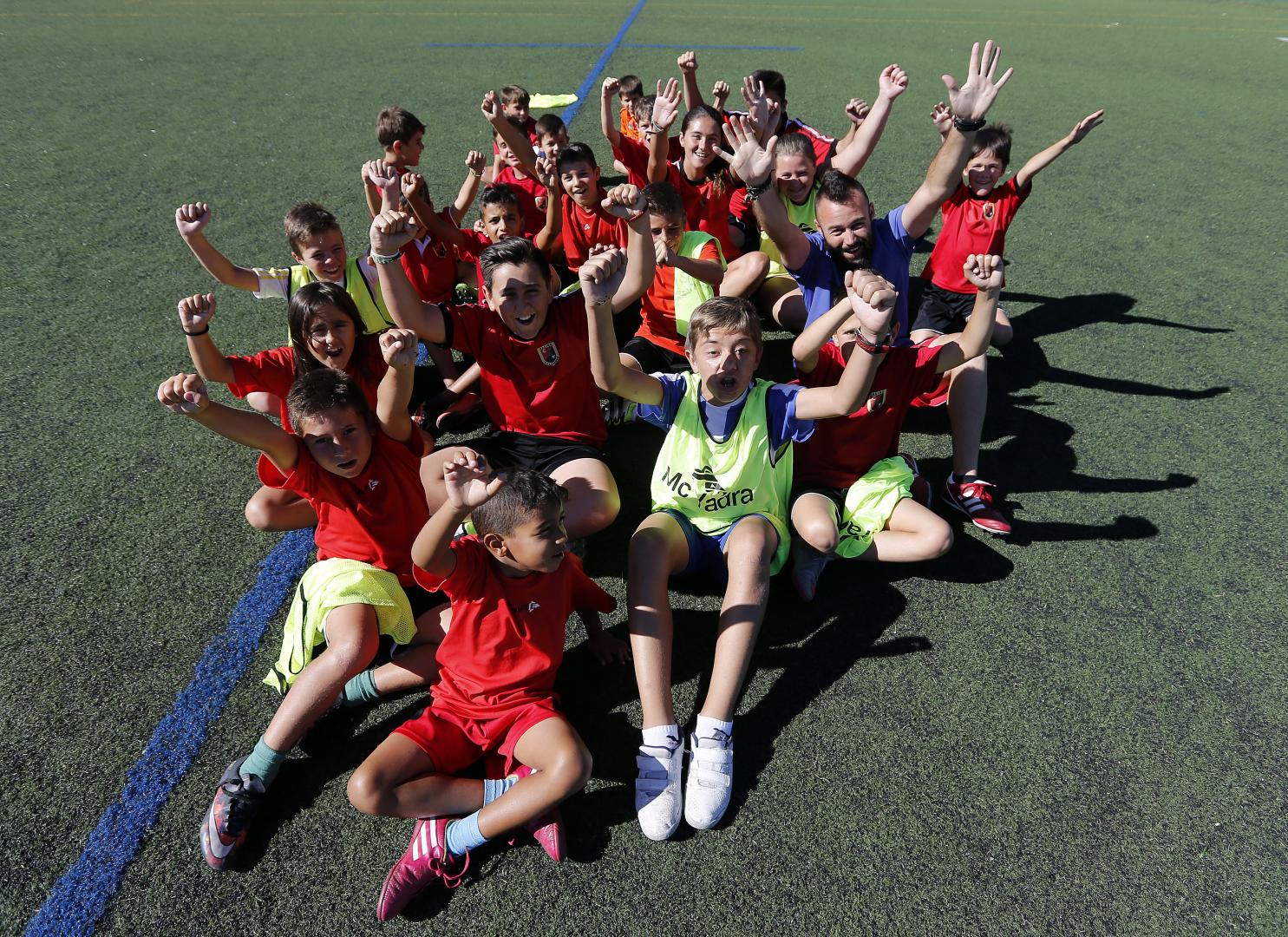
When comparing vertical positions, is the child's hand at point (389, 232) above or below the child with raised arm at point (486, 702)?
above

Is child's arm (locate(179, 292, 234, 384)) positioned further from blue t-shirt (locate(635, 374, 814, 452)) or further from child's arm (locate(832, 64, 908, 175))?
child's arm (locate(832, 64, 908, 175))

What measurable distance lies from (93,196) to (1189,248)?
8.61 metres

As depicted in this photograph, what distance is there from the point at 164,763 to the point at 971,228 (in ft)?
14.8

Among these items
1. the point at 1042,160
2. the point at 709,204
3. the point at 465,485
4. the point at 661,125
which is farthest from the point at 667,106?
the point at 465,485

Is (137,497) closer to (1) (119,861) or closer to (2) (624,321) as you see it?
(1) (119,861)

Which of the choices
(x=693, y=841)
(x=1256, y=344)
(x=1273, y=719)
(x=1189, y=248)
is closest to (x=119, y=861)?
(x=693, y=841)

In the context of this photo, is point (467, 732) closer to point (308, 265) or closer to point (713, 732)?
A: point (713, 732)

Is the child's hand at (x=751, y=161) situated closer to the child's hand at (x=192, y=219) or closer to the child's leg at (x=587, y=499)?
the child's leg at (x=587, y=499)

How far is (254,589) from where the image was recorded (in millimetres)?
3428

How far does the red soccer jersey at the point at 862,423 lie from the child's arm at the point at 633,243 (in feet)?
2.58

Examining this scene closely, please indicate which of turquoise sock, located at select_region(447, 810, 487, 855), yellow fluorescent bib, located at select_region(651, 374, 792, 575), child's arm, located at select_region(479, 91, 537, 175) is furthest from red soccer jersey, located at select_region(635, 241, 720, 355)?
turquoise sock, located at select_region(447, 810, 487, 855)

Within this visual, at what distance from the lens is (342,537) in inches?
121

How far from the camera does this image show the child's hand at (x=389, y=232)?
3.13 meters

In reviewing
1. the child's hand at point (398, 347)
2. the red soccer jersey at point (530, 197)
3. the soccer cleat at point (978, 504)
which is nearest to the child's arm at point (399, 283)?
the child's hand at point (398, 347)
